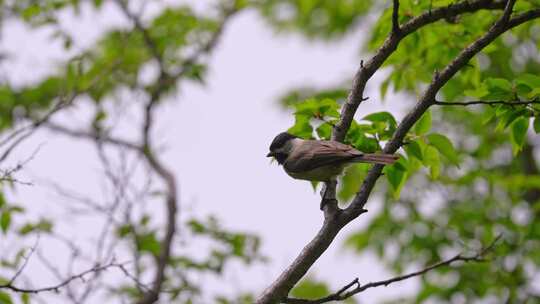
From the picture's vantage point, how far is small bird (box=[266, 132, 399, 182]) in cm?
402

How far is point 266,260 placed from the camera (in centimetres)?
689

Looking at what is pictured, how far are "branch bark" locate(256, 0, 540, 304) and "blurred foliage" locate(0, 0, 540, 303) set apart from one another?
132 mm


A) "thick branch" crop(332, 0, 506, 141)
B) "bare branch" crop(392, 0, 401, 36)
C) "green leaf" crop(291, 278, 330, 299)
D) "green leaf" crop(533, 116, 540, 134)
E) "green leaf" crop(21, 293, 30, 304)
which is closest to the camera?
"bare branch" crop(392, 0, 401, 36)

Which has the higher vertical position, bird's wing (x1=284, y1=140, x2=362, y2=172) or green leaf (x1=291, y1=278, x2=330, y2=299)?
green leaf (x1=291, y1=278, x2=330, y2=299)

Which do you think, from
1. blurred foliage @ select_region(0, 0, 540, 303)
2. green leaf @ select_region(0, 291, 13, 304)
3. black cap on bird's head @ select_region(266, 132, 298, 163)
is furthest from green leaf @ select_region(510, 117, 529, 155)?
green leaf @ select_region(0, 291, 13, 304)

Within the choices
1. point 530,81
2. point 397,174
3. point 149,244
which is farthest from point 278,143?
point 530,81

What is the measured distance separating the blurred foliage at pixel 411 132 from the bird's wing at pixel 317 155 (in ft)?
0.32

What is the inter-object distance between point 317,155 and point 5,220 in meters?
2.32

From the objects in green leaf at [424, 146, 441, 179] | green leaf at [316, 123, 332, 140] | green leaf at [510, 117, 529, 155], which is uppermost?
green leaf at [316, 123, 332, 140]

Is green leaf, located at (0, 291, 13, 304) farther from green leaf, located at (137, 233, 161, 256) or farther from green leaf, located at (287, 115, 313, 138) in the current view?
green leaf, located at (137, 233, 161, 256)

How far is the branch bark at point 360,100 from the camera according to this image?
301cm

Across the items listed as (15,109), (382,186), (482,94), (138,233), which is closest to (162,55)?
(15,109)

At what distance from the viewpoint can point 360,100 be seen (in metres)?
3.66

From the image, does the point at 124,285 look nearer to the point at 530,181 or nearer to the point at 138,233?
the point at 138,233
